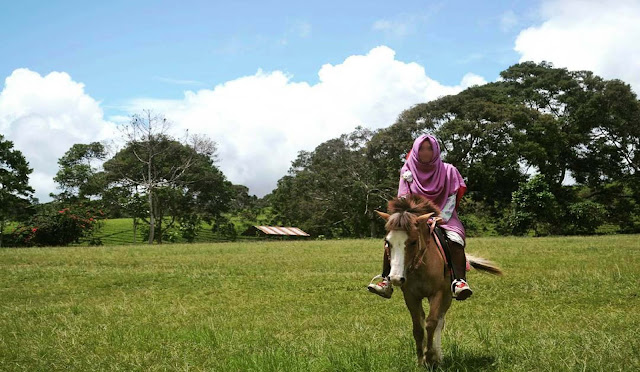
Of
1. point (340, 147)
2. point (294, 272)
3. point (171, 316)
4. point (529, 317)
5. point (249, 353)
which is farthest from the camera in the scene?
point (340, 147)

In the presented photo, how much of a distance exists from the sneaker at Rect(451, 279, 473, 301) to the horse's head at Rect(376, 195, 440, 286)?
2.18 ft

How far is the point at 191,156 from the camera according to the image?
155 feet

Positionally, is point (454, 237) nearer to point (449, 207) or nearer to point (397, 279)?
point (449, 207)

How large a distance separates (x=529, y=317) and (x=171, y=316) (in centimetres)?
649

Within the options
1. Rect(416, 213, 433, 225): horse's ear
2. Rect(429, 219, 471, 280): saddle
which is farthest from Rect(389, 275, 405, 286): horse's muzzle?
Rect(429, 219, 471, 280): saddle

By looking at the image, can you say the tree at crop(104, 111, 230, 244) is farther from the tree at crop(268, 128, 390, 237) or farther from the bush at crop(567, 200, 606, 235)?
the bush at crop(567, 200, 606, 235)

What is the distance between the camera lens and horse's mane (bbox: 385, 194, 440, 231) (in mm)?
5375

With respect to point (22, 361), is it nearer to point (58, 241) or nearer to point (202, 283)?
point (202, 283)

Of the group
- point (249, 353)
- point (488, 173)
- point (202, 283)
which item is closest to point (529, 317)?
point (249, 353)

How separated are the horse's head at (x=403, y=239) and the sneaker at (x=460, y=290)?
663 millimetres

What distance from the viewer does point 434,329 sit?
5.62 metres

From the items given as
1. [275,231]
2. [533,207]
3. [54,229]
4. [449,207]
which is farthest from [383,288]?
[275,231]

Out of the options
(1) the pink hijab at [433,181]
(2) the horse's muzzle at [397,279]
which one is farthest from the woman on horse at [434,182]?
(2) the horse's muzzle at [397,279]

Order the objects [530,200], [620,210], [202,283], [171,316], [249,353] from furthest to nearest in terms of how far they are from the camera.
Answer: [620,210] → [530,200] → [202,283] → [171,316] → [249,353]
